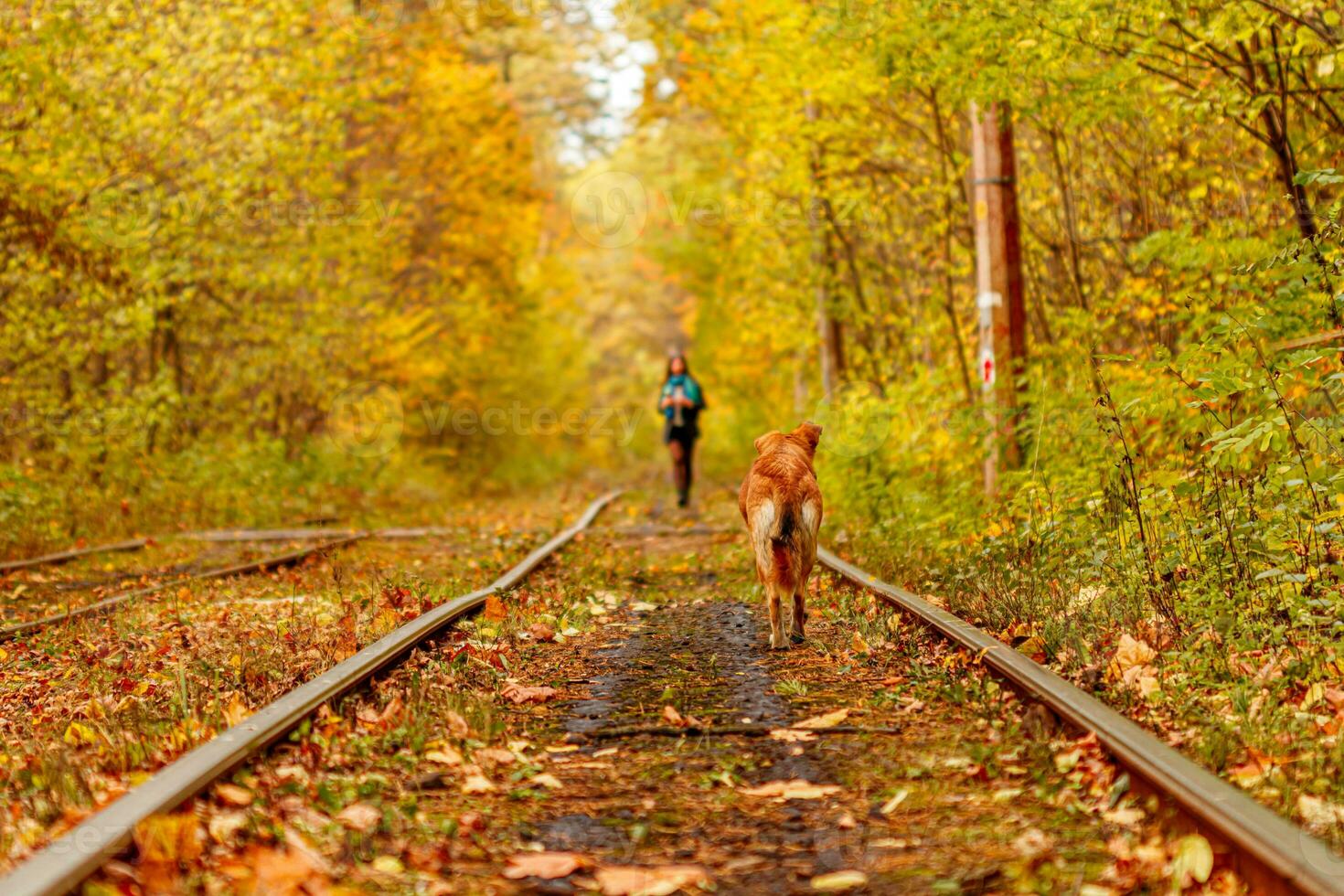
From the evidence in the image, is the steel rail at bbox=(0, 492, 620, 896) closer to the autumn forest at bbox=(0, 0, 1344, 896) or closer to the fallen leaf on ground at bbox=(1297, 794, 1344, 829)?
the autumn forest at bbox=(0, 0, 1344, 896)

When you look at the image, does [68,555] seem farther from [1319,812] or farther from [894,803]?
[1319,812]

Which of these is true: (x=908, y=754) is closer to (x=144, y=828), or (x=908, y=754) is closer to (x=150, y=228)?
(x=144, y=828)

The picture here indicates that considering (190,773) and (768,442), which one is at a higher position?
(768,442)

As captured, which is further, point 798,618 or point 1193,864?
point 798,618

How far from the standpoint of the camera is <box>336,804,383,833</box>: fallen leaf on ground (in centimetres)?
419

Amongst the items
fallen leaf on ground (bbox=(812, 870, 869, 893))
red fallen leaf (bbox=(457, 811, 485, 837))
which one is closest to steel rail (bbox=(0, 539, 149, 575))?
red fallen leaf (bbox=(457, 811, 485, 837))

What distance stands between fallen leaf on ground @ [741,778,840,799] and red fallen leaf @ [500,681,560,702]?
1.90m

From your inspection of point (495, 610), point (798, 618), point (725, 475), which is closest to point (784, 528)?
point (798, 618)

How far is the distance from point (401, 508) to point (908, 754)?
1788 centimetres

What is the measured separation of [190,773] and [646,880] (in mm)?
1568

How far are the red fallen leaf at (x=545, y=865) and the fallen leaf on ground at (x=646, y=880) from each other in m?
0.08

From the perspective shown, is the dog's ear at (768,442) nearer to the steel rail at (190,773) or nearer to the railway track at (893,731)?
the railway track at (893,731)

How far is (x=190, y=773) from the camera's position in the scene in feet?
13.6

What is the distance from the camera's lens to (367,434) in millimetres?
26812
